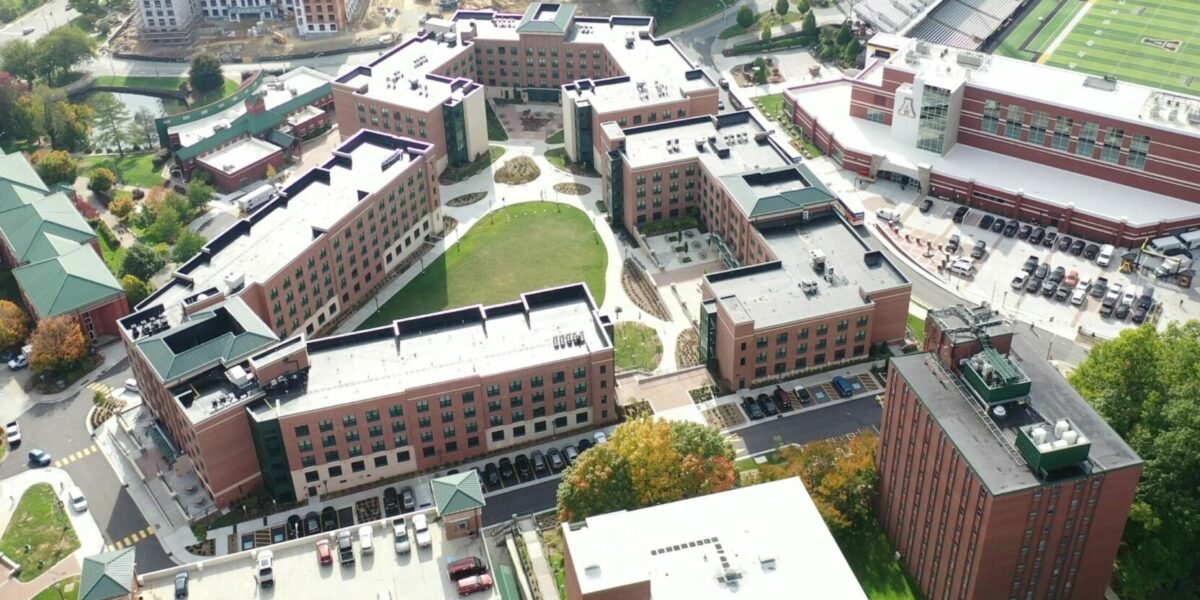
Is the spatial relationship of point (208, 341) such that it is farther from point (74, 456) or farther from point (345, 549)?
point (345, 549)

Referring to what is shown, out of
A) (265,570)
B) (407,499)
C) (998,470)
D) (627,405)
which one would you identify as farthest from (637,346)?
(265,570)

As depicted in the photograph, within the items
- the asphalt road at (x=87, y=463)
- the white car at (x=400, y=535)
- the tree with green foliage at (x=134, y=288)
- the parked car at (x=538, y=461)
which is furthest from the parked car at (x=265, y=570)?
the tree with green foliage at (x=134, y=288)

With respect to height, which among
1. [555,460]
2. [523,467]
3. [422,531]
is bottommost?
[523,467]

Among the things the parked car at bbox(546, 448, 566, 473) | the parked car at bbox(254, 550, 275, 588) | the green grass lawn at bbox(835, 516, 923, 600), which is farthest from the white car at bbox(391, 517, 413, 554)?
the green grass lawn at bbox(835, 516, 923, 600)

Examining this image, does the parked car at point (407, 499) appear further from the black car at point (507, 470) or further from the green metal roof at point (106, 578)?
the green metal roof at point (106, 578)

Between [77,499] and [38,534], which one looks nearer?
[38,534]

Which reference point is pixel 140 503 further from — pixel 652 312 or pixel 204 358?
pixel 652 312

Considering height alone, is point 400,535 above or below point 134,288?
above
